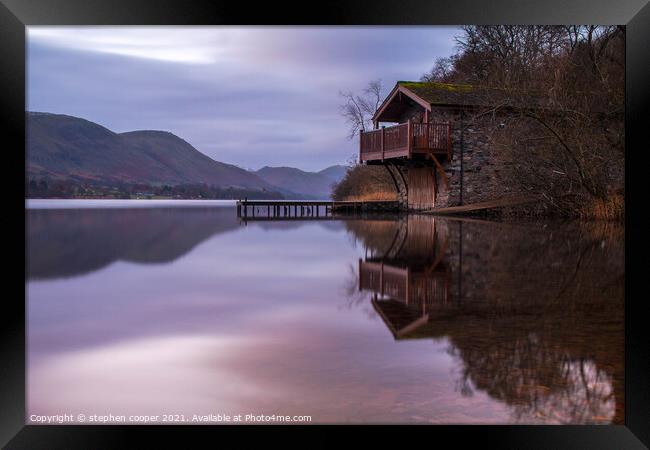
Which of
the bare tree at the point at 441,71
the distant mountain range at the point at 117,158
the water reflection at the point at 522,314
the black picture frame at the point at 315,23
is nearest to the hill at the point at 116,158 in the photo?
the distant mountain range at the point at 117,158

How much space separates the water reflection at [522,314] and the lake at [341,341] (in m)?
0.02

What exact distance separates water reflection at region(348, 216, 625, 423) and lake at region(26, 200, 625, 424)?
19mm

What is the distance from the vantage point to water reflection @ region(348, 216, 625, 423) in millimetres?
3818

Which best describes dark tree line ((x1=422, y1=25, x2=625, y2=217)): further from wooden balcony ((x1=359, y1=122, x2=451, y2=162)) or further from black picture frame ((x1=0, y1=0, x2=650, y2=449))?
black picture frame ((x1=0, y1=0, x2=650, y2=449))

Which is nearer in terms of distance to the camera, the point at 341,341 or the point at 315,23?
the point at 315,23

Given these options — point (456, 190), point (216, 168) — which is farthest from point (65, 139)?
point (456, 190)

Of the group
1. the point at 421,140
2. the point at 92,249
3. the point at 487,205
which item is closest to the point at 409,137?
the point at 421,140

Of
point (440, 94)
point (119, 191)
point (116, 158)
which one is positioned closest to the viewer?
point (440, 94)

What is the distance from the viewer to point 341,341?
524 centimetres

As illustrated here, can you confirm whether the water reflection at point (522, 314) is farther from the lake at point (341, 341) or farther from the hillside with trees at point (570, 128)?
the hillside with trees at point (570, 128)

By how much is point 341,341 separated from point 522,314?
205 centimetres

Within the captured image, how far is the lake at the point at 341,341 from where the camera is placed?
12.0 feet

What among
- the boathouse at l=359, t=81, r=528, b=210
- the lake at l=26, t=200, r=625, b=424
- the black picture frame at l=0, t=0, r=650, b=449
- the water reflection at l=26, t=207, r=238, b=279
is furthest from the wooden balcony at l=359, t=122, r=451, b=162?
the black picture frame at l=0, t=0, r=650, b=449

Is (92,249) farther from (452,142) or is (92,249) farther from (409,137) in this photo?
(452,142)
